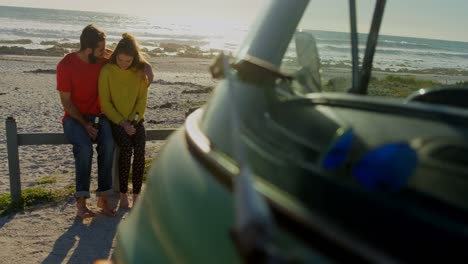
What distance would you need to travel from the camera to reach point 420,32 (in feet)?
7.48

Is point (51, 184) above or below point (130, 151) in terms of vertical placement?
below

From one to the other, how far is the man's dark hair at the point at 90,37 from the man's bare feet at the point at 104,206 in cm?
157

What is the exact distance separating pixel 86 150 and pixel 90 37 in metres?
1.10

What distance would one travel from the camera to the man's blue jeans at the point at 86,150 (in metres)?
5.57

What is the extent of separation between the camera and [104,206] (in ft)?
19.5

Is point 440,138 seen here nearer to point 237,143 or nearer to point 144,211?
point 237,143

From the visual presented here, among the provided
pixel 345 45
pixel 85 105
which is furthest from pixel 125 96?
pixel 345 45

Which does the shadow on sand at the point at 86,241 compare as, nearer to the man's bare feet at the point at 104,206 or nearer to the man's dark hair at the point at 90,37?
the man's bare feet at the point at 104,206

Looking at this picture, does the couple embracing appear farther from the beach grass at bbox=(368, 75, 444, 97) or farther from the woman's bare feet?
the beach grass at bbox=(368, 75, 444, 97)

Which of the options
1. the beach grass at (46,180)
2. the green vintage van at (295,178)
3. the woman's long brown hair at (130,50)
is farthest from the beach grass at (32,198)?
the green vintage van at (295,178)

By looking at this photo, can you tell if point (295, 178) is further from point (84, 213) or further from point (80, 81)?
point (84, 213)

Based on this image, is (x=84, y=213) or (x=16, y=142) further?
(x=16, y=142)

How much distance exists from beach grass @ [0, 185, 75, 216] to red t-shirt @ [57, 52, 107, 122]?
1324 mm

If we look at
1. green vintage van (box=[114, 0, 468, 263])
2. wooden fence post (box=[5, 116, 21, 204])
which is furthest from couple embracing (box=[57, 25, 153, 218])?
green vintage van (box=[114, 0, 468, 263])
